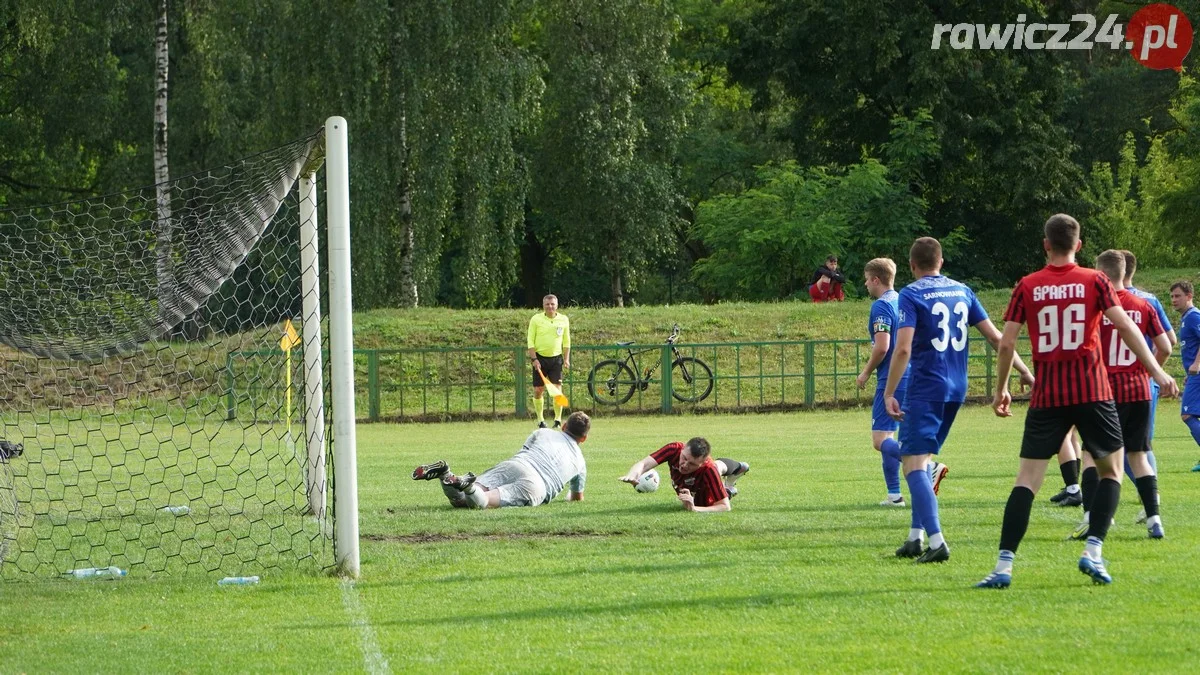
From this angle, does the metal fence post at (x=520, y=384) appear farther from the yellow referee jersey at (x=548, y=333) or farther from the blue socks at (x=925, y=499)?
the blue socks at (x=925, y=499)

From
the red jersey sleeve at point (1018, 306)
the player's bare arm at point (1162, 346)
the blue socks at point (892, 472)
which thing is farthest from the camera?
the blue socks at point (892, 472)

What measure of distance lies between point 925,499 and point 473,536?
3.33 meters

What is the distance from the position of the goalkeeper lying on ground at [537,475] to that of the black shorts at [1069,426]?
4.91 metres

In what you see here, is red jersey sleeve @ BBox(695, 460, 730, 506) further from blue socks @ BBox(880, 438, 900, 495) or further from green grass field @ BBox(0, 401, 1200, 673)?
blue socks @ BBox(880, 438, 900, 495)

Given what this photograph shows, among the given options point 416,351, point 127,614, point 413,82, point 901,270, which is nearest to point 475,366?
point 416,351

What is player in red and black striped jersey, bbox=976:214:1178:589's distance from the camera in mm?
6816

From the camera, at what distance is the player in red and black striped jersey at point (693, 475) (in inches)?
415

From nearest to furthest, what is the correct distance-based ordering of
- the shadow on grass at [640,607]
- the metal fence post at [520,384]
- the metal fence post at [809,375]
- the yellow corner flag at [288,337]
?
1. the shadow on grass at [640,607]
2. the yellow corner flag at [288,337]
3. the metal fence post at [520,384]
4. the metal fence post at [809,375]

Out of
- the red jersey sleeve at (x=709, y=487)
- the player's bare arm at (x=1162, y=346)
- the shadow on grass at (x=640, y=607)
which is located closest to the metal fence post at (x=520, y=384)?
the red jersey sleeve at (x=709, y=487)

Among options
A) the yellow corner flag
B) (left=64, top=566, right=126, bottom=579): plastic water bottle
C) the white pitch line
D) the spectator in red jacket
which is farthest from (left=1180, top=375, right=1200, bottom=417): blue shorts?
the spectator in red jacket

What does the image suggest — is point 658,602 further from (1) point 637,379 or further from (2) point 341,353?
(1) point 637,379

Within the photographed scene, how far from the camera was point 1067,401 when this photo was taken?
22.3 feet

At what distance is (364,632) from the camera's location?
629cm

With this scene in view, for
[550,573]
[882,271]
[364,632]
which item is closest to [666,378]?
[882,271]
